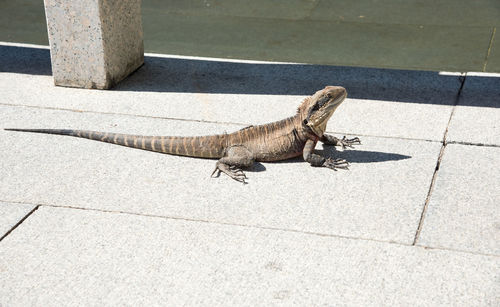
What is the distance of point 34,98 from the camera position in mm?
7891

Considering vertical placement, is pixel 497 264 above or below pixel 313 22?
above

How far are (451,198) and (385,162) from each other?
0.86 m

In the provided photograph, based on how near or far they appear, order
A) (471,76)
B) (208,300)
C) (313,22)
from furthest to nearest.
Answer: (313,22)
(471,76)
(208,300)

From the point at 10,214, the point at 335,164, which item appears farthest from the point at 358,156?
→ the point at 10,214

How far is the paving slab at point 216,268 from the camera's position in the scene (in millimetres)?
4438

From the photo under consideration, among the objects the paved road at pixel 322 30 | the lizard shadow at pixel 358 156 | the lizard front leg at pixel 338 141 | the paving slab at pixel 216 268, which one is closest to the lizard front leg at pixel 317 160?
the lizard shadow at pixel 358 156

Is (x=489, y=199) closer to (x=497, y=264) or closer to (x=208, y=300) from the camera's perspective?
(x=497, y=264)

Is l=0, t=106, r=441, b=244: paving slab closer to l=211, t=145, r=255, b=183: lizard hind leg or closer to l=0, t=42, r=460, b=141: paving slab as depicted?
l=211, t=145, r=255, b=183: lizard hind leg

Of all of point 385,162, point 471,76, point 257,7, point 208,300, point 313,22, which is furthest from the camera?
point 257,7

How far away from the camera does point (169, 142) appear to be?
644 cm

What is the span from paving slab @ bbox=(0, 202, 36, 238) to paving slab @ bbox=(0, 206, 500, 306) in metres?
0.09

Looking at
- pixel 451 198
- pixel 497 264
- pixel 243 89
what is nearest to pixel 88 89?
pixel 243 89

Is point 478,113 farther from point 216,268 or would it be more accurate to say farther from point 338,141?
point 216,268

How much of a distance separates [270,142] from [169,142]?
3.39 feet
